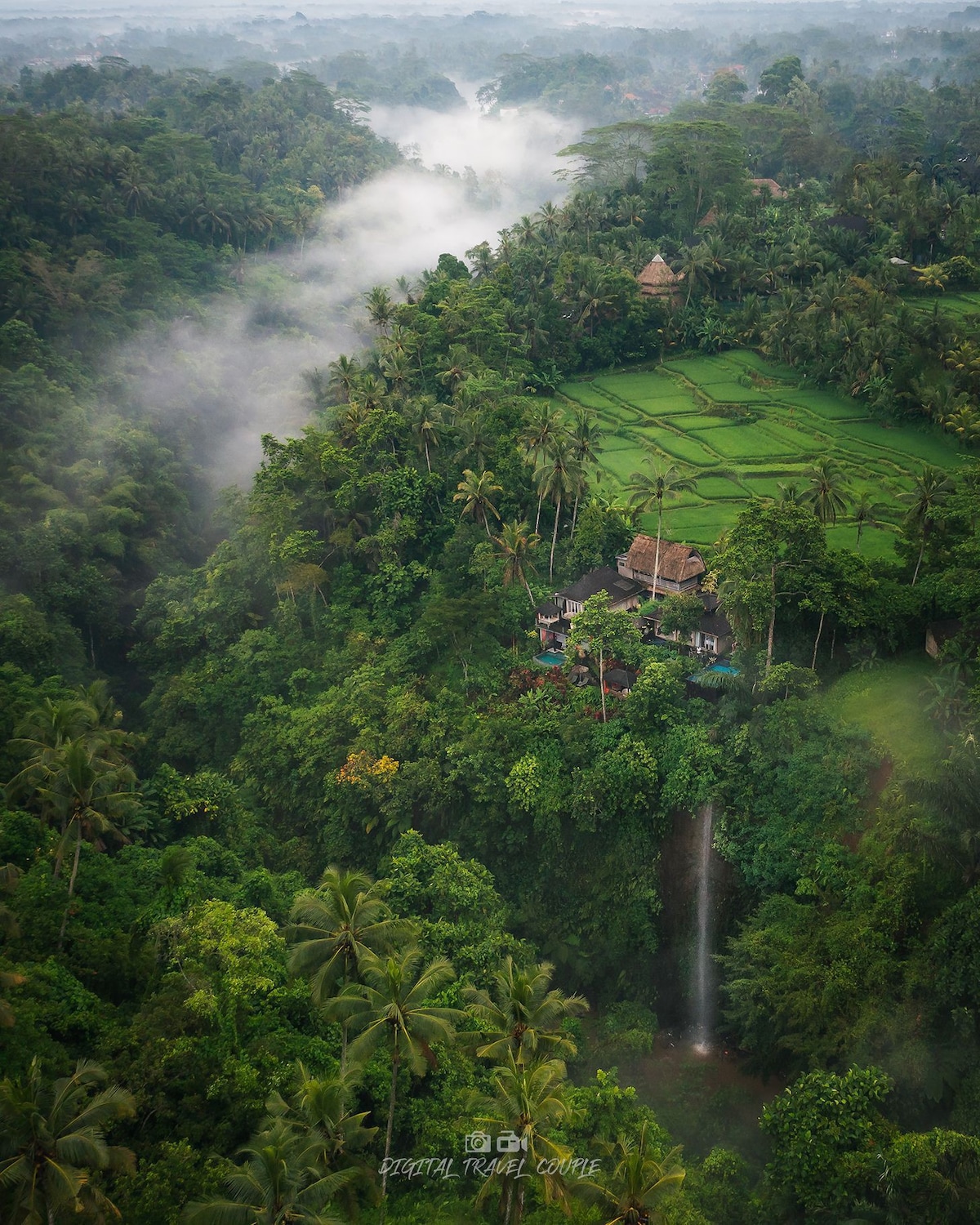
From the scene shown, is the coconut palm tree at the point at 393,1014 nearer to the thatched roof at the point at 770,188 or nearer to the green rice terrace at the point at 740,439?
the green rice terrace at the point at 740,439

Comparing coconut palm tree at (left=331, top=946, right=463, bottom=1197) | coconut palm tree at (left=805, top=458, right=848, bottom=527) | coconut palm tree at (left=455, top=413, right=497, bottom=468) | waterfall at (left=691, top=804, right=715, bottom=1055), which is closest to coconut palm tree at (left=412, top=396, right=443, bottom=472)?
coconut palm tree at (left=455, top=413, right=497, bottom=468)

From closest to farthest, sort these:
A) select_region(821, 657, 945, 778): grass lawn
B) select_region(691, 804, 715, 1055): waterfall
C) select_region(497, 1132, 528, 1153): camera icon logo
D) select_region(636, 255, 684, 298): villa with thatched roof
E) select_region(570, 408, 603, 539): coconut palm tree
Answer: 1. select_region(497, 1132, 528, 1153): camera icon logo
2. select_region(821, 657, 945, 778): grass lawn
3. select_region(691, 804, 715, 1055): waterfall
4. select_region(570, 408, 603, 539): coconut palm tree
5. select_region(636, 255, 684, 298): villa with thatched roof

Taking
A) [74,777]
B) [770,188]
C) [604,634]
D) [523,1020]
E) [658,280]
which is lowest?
[74,777]

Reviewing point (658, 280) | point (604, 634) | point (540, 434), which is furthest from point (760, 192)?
point (604, 634)

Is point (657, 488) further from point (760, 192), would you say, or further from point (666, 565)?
point (760, 192)

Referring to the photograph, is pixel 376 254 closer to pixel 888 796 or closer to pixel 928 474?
pixel 928 474

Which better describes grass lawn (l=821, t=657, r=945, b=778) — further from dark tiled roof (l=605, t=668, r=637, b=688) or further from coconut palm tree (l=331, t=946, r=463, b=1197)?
coconut palm tree (l=331, t=946, r=463, b=1197)
